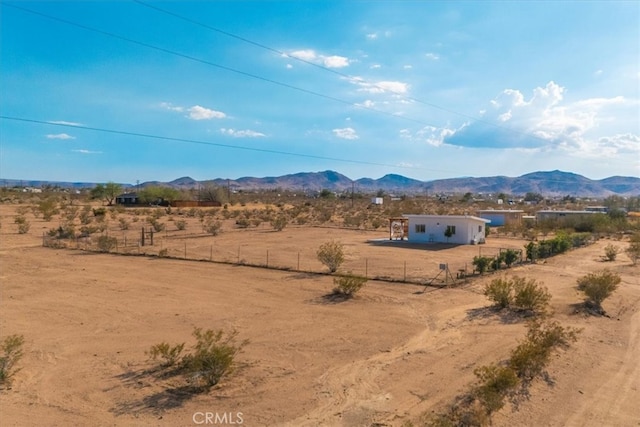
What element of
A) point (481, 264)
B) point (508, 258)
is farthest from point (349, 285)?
point (508, 258)

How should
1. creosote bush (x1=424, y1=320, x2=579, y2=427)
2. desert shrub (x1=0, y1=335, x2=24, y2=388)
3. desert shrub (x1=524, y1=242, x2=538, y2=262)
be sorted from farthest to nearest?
desert shrub (x1=524, y1=242, x2=538, y2=262) → desert shrub (x1=0, y1=335, x2=24, y2=388) → creosote bush (x1=424, y1=320, x2=579, y2=427)

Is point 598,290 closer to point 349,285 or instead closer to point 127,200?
point 349,285

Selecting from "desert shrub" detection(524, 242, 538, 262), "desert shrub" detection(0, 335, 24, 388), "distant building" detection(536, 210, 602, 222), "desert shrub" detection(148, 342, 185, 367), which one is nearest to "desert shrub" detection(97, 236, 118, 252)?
"desert shrub" detection(0, 335, 24, 388)

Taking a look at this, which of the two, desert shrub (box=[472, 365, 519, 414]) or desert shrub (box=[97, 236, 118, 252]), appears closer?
desert shrub (box=[472, 365, 519, 414])

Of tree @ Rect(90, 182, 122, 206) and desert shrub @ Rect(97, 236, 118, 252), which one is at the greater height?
tree @ Rect(90, 182, 122, 206)

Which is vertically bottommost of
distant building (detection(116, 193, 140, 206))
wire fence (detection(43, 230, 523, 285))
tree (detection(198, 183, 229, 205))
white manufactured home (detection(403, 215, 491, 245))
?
wire fence (detection(43, 230, 523, 285))

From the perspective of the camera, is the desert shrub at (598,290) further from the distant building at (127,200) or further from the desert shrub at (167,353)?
the distant building at (127,200)

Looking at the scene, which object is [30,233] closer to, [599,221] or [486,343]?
[486,343]

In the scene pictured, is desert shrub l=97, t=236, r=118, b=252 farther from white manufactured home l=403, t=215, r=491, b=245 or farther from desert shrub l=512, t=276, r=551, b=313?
desert shrub l=512, t=276, r=551, b=313
